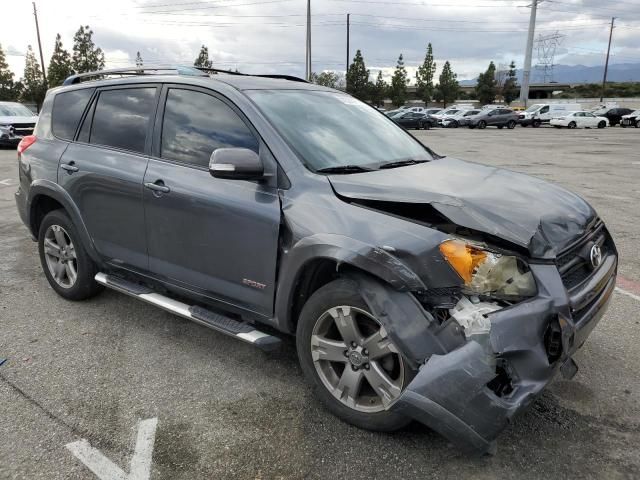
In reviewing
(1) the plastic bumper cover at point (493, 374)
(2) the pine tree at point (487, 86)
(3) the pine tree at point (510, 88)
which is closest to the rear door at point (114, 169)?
(1) the plastic bumper cover at point (493, 374)

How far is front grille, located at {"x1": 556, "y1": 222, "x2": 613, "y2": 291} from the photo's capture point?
2.59 m

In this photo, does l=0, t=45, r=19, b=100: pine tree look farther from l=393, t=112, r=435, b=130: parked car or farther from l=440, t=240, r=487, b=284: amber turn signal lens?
l=440, t=240, r=487, b=284: amber turn signal lens

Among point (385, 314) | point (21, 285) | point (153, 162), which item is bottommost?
point (21, 285)

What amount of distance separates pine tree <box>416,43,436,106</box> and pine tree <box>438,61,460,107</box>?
1.74 metres

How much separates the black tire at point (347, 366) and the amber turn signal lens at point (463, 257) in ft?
1.58

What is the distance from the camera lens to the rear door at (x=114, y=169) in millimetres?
3715

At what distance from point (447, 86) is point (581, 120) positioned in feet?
152

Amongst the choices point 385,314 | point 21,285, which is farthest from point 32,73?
point 385,314

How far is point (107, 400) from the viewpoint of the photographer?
10.1 feet

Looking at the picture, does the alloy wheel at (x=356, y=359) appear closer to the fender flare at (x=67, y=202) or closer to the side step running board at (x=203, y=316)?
the side step running board at (x=203, y=316)

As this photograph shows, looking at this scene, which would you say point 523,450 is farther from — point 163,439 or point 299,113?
point 299,113

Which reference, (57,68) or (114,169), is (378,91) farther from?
(114,169)

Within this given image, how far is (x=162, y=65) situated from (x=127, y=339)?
2.13m

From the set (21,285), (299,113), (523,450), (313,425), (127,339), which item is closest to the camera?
(523,450)
